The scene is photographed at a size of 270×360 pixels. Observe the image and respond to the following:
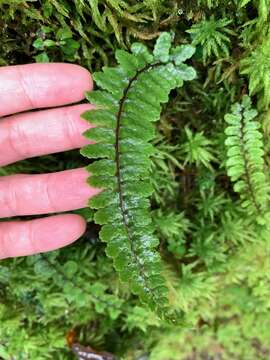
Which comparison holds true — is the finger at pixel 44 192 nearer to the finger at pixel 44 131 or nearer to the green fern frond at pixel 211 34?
the finger at pixel 44 131

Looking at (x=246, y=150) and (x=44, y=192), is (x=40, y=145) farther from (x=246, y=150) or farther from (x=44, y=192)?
(x=246, y=150)

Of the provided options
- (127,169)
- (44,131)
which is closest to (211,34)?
(127,169)

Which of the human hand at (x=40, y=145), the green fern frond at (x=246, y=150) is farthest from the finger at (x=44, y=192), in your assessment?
the green fern frond at (x=246, y=150)

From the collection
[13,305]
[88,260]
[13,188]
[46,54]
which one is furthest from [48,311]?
[46,54]

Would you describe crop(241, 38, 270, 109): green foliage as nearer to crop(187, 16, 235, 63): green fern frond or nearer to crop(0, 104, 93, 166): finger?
crop(187, 16, 235, 63): green fern frond

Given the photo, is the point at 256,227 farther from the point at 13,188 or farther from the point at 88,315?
the point at 13,188

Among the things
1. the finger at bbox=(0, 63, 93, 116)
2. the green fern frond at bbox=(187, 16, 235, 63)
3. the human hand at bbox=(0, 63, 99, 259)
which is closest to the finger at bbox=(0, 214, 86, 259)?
the human hand at bbox=(0, 63, 99, 259)
